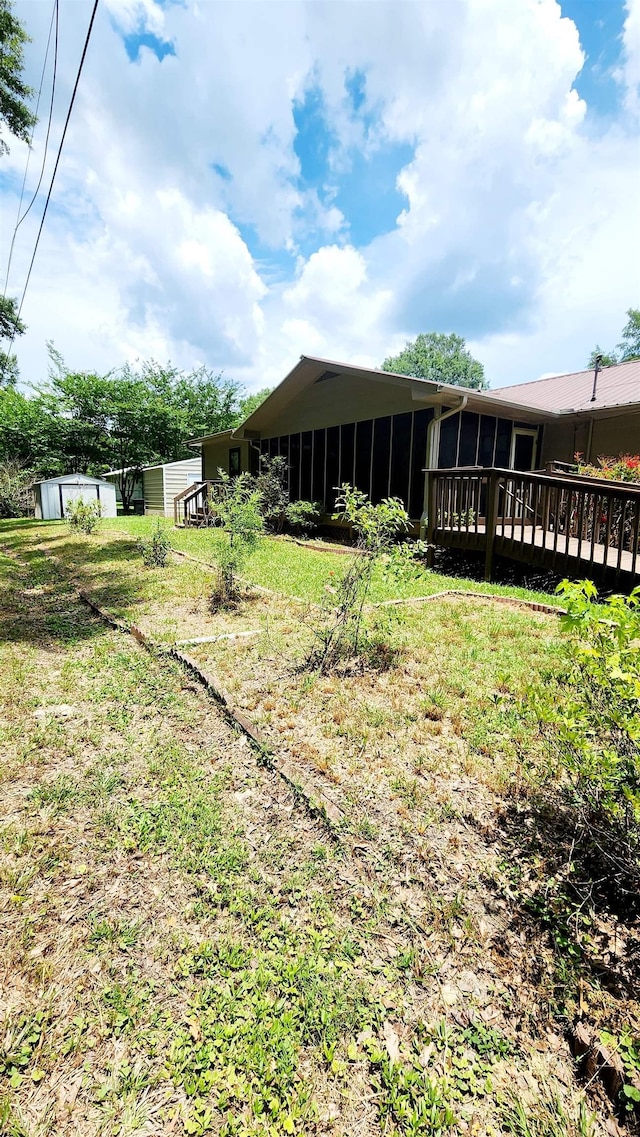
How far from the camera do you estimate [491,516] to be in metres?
7.07

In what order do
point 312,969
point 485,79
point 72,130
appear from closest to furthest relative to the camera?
point 312,969
point 72,130
point 485,79

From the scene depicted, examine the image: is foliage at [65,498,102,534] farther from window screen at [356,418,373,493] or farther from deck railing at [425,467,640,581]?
deck railing at [425,467,640,581]

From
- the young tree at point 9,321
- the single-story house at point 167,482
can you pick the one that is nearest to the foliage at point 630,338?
the single-story house at point 167,482

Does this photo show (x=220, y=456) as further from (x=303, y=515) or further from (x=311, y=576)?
(x=311, y=576)

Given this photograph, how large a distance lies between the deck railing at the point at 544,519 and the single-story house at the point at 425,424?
192 centimetres

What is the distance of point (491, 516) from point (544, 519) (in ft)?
2.66

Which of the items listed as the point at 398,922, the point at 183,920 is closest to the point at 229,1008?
the point at 183,920

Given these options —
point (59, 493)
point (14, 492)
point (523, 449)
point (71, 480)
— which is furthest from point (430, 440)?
point (14, 492)

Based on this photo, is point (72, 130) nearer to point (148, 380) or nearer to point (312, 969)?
point (312, 969)

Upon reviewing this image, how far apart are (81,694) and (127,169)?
30.8 feet

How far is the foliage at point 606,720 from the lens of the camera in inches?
68.6

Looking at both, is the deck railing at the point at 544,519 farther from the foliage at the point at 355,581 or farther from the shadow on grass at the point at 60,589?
the shadow on grass at the point at 60,589

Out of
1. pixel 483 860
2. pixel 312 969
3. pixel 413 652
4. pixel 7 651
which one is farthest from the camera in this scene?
pixel 7 651

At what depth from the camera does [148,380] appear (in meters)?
27.7
